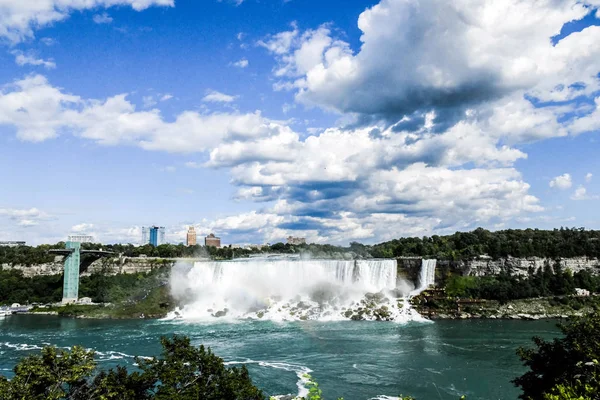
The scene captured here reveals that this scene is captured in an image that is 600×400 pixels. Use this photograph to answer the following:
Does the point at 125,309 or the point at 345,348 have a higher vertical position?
the point at 345,348

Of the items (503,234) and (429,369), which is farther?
(503,234)

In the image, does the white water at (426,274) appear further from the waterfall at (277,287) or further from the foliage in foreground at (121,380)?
the foliage in foreground at (121,380)

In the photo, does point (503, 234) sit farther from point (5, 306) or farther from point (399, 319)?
point (5, 306)

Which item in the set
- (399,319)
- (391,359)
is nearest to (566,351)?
(391,359)

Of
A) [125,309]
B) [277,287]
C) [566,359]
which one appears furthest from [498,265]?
[125,309]

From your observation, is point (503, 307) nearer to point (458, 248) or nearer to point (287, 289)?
point (458, 248)

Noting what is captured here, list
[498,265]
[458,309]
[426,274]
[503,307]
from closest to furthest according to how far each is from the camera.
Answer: [503,307] → [458,309] → [426,274] → [498,265]

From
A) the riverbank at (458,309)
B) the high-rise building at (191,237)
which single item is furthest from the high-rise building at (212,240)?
the riverbank at (458,309)
